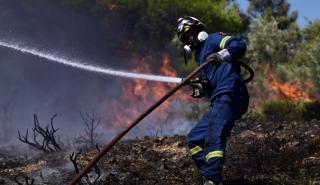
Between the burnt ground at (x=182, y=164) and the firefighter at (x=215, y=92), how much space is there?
33.2 inches

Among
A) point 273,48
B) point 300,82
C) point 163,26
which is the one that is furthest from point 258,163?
point 273,48

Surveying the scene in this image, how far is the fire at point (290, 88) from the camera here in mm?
27631

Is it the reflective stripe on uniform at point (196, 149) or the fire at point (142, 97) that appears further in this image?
the fire at point (142, 97)

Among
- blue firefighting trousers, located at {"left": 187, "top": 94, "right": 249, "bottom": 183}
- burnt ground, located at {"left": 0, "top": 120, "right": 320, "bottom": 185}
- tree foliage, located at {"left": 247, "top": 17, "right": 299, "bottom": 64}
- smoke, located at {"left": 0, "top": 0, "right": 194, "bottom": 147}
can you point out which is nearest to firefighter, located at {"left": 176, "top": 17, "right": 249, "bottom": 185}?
blue firefighting trousers, located at {"left": 187, "top": 94, "right": 249, "bottom": 183}

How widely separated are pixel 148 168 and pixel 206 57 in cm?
249

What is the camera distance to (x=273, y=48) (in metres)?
34.0

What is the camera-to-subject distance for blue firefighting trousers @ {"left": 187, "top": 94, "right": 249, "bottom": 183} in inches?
211

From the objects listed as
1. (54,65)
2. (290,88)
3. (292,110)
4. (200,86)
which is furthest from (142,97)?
(200,86)

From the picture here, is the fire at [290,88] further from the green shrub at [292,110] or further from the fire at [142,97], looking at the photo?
the green shrub at [292,110]

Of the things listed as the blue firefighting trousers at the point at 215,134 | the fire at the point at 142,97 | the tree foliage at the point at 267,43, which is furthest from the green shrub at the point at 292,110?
the blue firefighting trousers at the point at 215,134

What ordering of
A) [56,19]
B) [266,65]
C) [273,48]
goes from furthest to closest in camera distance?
[273,48], [266,65], [56,19]

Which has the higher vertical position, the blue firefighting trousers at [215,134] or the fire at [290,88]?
the fire at [290,88]

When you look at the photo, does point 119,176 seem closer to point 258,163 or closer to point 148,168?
point 148,168

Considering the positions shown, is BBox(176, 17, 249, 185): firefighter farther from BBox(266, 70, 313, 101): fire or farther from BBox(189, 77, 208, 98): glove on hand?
BBox(266, 70, 313, 101): fire
